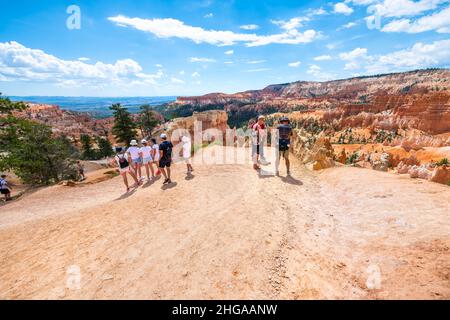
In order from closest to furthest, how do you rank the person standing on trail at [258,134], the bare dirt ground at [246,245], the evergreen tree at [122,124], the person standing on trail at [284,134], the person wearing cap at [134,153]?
1. the bare dirt ground at [246,245]
2. the person standing on trail at [284,134]
3. the person wearing cap at [134,153]
4. the person standing on trail at [258,134]
5. the evergreen tree at [122,124]

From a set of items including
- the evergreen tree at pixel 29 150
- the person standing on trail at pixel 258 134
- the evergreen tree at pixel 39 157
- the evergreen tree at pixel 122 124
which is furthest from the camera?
the evergreen tree at pixel 122 124

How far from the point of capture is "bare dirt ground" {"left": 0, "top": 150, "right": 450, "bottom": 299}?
3.78m

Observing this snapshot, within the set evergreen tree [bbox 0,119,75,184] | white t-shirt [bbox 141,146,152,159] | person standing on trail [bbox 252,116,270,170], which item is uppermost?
person standing on trail [bbox 252,116,270,170]

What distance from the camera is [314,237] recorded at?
5230 millimetres

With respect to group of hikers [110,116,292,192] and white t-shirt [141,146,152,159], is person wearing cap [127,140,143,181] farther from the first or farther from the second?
Answer: white t-shirt [141,146,152,159]

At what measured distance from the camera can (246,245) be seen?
4758mm

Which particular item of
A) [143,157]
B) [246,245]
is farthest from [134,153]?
[246,245]

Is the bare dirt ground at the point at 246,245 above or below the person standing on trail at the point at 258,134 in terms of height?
below

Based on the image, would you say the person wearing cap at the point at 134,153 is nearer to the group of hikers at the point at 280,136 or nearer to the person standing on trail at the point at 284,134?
the group of hikers at the point at 280,136

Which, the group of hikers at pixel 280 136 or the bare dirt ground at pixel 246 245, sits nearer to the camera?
the bare dirt ground at pixel 246 245

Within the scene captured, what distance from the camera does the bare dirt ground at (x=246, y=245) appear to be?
3781mm

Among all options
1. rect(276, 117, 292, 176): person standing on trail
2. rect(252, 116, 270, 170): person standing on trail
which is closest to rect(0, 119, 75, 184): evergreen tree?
rect(252, 116, 270, 170): person standing on trail

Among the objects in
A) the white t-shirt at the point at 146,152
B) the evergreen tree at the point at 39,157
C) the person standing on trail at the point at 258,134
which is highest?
the person standing on trail at the point at 258,134

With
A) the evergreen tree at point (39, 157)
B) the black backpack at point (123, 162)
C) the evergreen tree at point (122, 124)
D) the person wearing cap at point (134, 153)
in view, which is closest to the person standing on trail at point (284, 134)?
the person wearing cap at point (134, 153)
